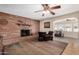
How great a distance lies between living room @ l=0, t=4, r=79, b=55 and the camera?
1863 millimetres

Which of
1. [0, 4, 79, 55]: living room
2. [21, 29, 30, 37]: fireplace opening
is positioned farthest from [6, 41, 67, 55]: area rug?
[21, 29, 30, 37]: fireplace opening

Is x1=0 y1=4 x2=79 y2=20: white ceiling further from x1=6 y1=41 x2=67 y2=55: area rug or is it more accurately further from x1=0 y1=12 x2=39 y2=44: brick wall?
x1=6 y1=41 x2=67 y2=55: area rug

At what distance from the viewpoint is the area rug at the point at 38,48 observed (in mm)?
1941

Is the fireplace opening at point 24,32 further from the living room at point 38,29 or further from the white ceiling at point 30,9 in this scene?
the white ceiling at point 30,9

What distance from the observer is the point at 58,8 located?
6.40 ft

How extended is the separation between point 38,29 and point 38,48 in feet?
1.47

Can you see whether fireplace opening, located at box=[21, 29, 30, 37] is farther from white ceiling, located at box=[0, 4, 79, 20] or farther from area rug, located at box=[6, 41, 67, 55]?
white ceiling, located at box=[0, 4, 79, 20]

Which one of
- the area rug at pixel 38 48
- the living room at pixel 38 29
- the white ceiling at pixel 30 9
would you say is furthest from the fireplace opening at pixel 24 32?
the white ceiling at pixel 30 9

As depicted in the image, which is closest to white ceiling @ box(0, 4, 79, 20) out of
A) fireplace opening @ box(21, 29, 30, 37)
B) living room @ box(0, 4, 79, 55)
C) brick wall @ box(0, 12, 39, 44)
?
living room @ box(0, 4, 79, 55)

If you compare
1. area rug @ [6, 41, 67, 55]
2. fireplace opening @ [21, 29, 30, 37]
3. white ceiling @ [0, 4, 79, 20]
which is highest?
white ceiling @ [0, 4, 79, 20]

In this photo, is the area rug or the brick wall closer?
the brick wall

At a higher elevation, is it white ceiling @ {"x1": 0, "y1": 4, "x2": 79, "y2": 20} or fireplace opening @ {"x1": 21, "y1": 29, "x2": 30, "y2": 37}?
white ceiling @ {"x1": 0, "y1": 4, "x2": 79, "y2": 20}

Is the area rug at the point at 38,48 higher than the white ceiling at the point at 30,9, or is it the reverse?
the white ceiling at the point at 30,9
